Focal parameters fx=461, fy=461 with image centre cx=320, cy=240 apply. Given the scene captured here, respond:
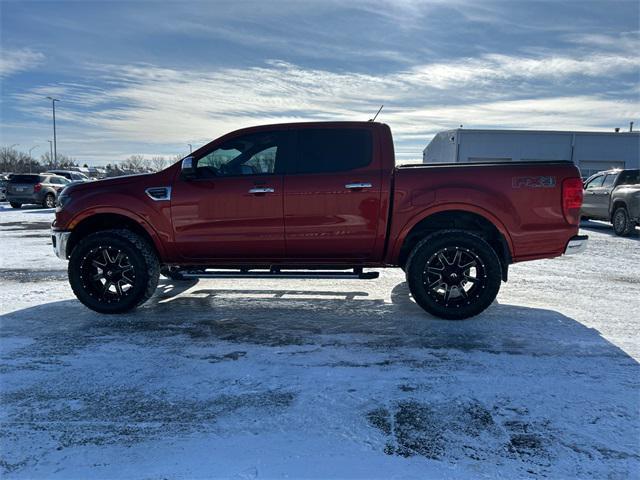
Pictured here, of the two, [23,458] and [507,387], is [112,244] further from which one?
[507,387]

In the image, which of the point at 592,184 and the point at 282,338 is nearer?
the point at 282,338

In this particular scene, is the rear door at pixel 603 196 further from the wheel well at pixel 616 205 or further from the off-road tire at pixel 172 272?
the off-road tire at pixel 172 272

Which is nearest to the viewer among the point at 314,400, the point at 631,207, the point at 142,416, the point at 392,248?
the point at 142,416

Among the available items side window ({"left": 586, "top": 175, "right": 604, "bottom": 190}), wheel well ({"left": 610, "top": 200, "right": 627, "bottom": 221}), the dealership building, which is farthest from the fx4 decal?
the dealership building

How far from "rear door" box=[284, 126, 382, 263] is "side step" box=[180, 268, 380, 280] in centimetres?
16

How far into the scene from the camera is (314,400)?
3.01m

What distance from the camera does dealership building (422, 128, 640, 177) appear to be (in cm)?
3088

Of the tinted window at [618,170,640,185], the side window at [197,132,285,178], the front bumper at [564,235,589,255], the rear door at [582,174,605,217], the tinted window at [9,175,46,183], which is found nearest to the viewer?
the front bumper at [564,235,589,255]

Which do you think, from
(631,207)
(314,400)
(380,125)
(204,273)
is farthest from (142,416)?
(631,207)

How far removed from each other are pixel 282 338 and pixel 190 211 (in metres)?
1.74

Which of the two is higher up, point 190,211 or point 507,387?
point 190,211

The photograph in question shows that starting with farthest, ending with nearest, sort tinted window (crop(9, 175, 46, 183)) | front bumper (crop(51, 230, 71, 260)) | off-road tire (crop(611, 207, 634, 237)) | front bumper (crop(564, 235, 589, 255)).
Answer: tinted window (crop(9, 175, 46, 183))
off-road tire (crop(611, 207, 634, 237))
front bumper (crop(51, 230, 71, 260))
front bumper (crop(564, 235, 589, 255))

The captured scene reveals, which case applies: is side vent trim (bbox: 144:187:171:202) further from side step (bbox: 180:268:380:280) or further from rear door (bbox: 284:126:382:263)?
rear door (bbox: 284:126:382:263)

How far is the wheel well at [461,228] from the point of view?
479 cm
